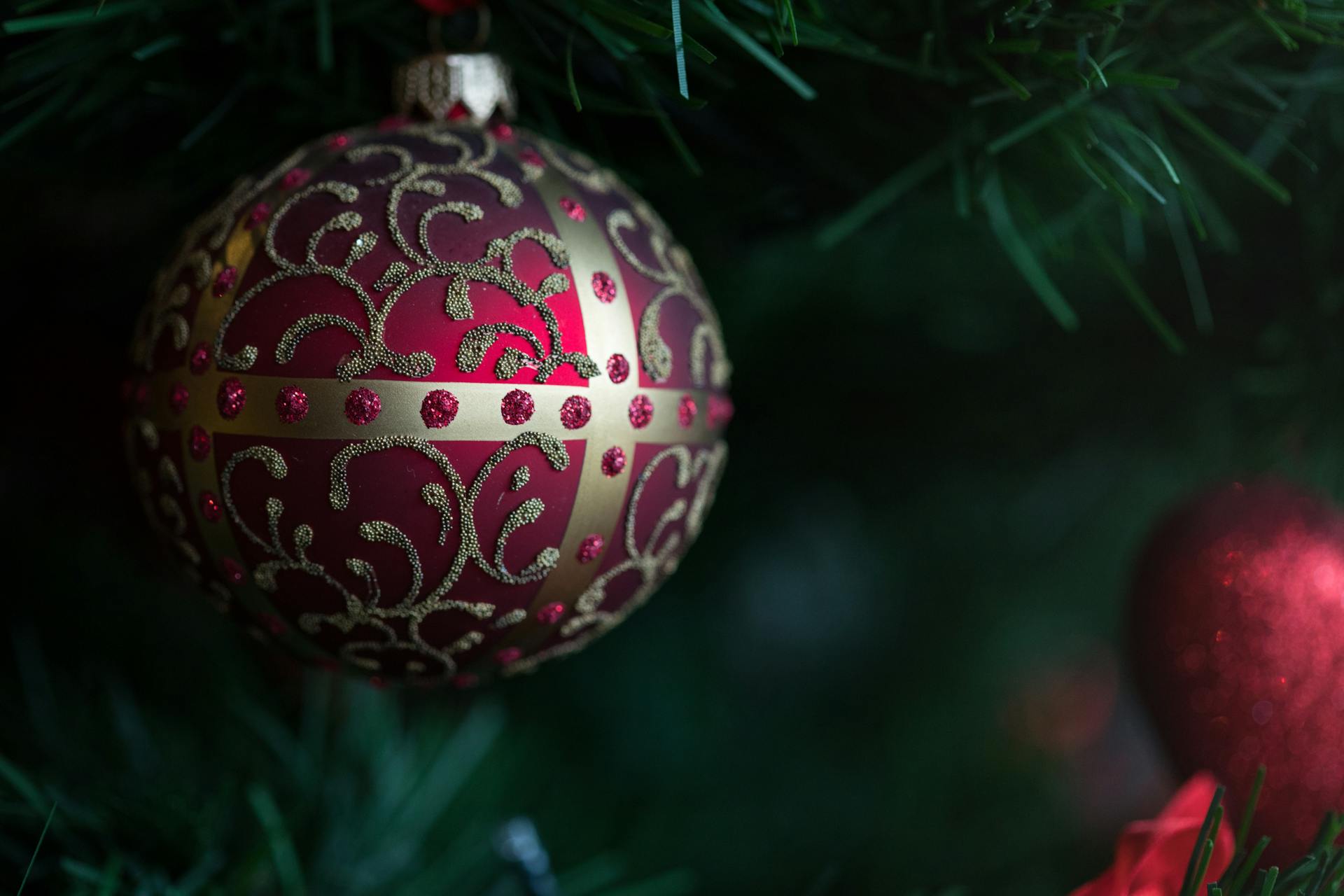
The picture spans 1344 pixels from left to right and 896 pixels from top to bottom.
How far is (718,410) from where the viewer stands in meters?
0.45

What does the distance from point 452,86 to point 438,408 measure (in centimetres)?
17

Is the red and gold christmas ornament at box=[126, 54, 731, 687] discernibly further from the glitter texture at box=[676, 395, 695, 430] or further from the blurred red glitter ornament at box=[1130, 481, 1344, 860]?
the blurred red glitter ornament at box=[1130, 481, 1344, 860]

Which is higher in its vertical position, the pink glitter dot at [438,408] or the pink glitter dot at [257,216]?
the pink glitter dot at [257,216]

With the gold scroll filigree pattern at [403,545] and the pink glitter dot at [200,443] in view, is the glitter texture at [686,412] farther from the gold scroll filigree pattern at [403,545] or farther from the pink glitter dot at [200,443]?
the pink glitter dot at [200,443]

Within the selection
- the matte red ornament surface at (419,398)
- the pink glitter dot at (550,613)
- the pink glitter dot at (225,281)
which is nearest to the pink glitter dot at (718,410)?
the matte red ornament surface at (419,398)

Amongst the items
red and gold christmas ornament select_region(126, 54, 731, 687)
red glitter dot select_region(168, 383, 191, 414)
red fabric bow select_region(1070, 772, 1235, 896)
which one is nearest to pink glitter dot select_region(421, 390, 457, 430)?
red and gold christmas ornament select_region(126, 54, 731, 687)

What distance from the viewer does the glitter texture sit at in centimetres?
42

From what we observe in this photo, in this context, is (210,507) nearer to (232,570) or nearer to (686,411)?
(232,570)

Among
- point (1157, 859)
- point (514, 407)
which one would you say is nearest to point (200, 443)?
point (514, 407)

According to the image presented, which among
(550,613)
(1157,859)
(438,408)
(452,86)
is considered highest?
(452,86)

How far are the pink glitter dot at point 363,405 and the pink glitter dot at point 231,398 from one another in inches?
1.8

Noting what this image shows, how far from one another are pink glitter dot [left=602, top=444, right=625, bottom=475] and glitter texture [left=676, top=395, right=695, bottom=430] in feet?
0.11

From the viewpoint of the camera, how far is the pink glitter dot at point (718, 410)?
0.44 m

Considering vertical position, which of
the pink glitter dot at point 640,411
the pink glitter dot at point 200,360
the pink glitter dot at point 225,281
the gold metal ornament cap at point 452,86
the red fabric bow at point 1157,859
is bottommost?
the red fabric bow at point 1157,859
